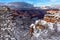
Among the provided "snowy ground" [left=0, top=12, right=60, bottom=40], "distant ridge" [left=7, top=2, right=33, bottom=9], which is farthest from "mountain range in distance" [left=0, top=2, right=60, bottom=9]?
"snowy ground" [left=0, top=12, right=60, bottom=40]

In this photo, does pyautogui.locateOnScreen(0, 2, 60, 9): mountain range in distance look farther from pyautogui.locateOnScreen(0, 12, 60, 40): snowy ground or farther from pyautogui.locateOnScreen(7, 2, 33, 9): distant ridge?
pyautogui.locateOnScreen(0, 12, 60, 40): snowy ground

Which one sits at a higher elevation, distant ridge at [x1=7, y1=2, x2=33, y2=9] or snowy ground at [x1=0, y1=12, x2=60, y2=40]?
distant ridge at [x1=7, y1=2, x2=33, y2=9]

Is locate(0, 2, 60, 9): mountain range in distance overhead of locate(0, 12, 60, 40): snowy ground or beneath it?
overhead

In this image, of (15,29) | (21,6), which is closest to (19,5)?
(21,6)

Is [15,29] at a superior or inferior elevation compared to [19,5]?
inferior

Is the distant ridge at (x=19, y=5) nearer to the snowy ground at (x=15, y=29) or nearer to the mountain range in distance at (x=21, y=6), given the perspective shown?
the mountain range in distance at (x=21, y=6)

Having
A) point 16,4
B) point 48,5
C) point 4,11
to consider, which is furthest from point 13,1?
point 48,5

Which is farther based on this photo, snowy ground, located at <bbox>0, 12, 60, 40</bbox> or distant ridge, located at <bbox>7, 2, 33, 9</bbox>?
distant ridge, located at <bbox>7, 2, 33, 9</bbox>

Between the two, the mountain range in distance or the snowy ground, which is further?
the mountain range in distance

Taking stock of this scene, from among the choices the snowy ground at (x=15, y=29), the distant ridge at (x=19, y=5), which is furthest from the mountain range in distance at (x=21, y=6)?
the snowy ground at (x=15, y=29)

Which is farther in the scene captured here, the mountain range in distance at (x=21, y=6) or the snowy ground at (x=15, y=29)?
the mountain range in distance at (x=21, y=6)

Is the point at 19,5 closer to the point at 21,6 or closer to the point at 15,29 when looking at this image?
the point at 21,6
